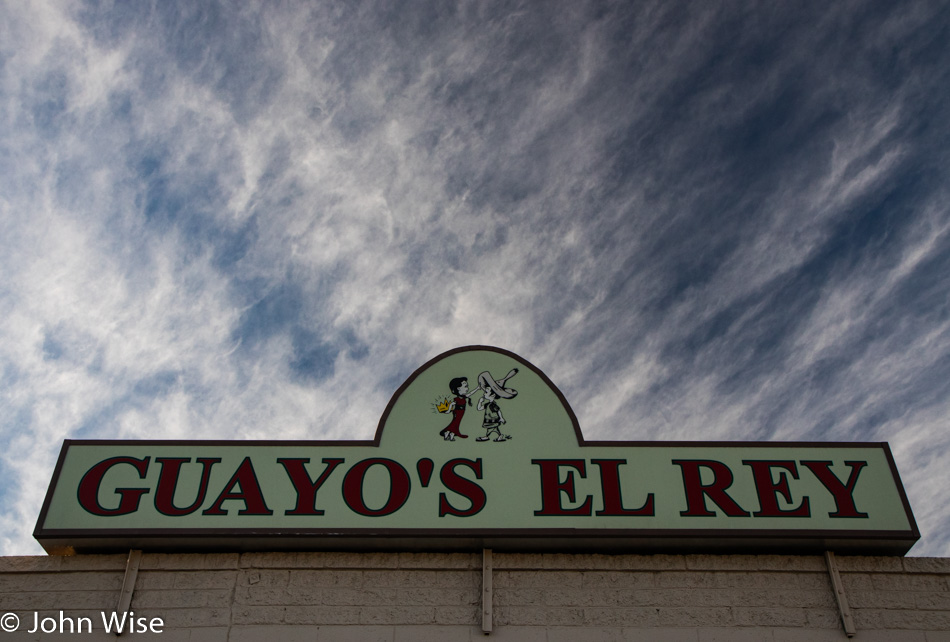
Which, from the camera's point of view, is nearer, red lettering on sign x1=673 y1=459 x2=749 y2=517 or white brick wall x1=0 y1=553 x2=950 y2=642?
white brick wall x1=0 y1=553 x2=950 y2=642

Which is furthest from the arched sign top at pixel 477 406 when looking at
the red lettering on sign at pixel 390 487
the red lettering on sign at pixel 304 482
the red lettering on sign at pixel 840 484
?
the red lettering on sign at pixel 840 484

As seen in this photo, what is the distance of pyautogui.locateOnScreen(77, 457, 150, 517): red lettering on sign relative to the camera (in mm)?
9195

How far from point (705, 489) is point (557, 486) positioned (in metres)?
1.70

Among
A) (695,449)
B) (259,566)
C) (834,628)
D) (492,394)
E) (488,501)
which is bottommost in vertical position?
(834,628)

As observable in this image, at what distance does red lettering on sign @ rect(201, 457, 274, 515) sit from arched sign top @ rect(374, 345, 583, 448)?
150cm

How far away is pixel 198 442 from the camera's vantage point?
9703 mm

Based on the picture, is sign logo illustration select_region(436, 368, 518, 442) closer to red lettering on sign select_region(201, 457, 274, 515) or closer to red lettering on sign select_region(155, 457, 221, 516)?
red lettering on sign select_region(201, 457, 274, 515)

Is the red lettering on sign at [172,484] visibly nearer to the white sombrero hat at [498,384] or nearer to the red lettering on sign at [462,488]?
the red lettering on sign at [462,488]

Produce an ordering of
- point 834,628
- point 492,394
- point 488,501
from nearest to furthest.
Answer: point 834,628 → point 488,501 → point 492,394

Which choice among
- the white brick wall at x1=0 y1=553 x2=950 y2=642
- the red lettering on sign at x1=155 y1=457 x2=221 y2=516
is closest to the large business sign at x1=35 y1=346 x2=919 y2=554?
the red lettering on sign at x1=155 y1=457 x2=221 y2=516

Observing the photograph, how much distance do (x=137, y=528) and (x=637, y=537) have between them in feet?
18.2

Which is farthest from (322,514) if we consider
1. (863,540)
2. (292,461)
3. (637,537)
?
(863,540)

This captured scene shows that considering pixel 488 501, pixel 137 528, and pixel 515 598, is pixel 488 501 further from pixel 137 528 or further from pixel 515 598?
pixel 137 528

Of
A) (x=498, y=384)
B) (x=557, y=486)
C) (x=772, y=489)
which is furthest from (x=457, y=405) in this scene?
(x=772, y=489)
